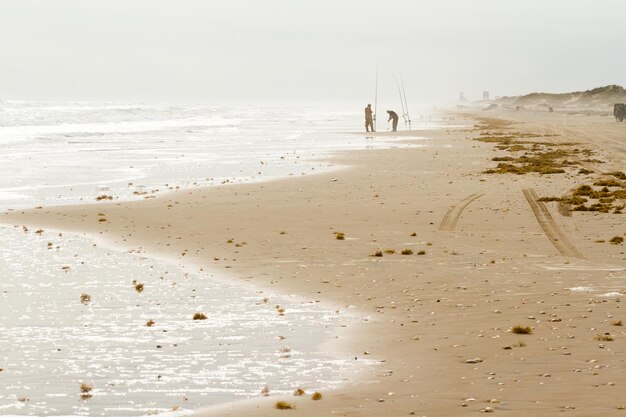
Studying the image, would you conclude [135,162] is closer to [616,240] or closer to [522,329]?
[616,240]

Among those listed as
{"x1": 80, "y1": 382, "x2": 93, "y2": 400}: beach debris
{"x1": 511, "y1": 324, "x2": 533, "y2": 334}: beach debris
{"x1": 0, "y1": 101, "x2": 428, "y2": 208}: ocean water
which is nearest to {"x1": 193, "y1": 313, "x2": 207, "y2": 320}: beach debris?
{"x1": 80, "y1": 382, "x2": 93, "y2": 400}: beach debris

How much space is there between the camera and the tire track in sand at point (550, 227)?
595 inches

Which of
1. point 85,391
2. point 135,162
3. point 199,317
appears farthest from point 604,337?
point 135,162

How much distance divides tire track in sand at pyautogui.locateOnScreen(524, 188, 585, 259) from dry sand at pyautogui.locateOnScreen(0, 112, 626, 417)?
0.08 meters

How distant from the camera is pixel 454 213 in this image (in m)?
20.0

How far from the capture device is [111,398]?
7.76 m

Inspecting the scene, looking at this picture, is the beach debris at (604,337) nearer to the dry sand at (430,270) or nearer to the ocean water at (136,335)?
the dry sand at (430,270)

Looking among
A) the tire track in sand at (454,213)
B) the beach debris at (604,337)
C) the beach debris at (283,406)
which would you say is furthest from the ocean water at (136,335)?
the tire track in sand at (454,213)

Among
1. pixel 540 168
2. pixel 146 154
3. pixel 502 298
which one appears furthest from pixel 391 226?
pixel 146 154

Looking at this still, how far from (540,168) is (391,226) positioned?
1312 centimetres

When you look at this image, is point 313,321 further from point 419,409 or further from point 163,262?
point 163,262

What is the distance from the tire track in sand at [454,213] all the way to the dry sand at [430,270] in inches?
2.7

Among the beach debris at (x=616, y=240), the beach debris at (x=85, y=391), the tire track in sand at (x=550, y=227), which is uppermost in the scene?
the beach debris at (x=85, y=391)

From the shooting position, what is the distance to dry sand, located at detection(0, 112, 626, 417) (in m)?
7.88
